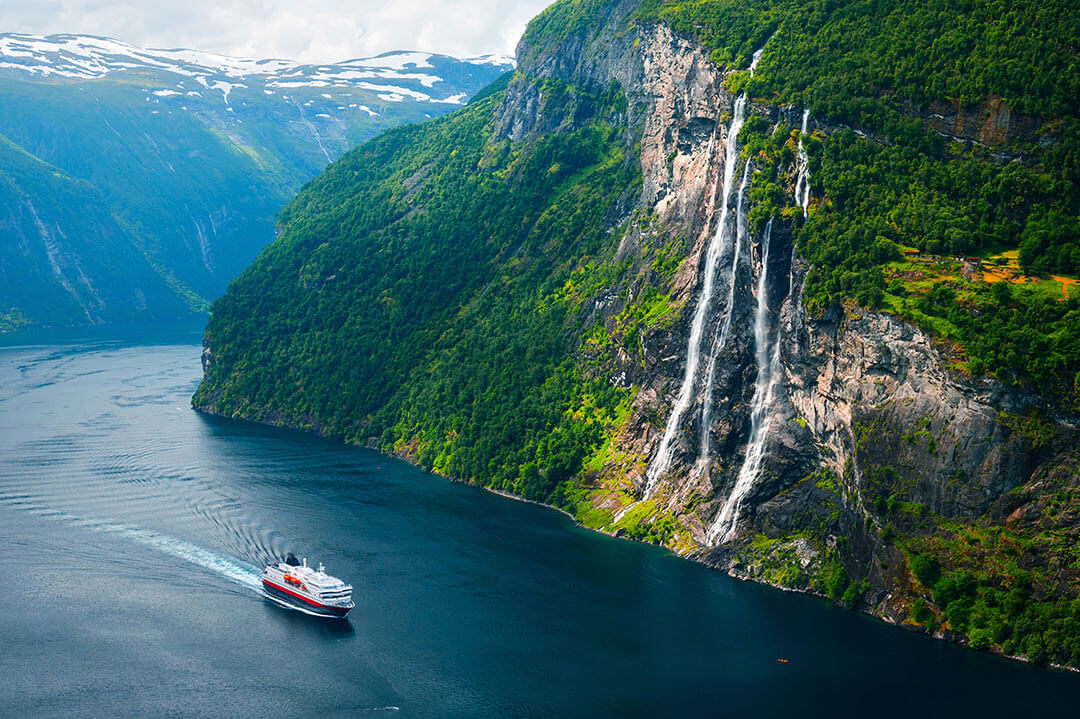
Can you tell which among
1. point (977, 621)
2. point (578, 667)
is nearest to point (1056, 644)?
point (977, 621)

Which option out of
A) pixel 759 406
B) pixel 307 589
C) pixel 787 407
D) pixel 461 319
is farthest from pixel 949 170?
pixel 461 319

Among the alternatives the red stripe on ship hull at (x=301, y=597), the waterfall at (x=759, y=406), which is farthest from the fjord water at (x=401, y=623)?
the waterfall at (x=759, y=406)

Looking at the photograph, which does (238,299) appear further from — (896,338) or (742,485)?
(896,338)

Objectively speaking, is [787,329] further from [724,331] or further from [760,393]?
[724,331]

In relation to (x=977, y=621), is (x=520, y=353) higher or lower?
higher

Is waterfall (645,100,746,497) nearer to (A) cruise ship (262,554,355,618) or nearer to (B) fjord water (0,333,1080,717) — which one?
(B) fjord water (0,333,1080,717)

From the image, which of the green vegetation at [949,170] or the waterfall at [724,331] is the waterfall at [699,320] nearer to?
the waterfall at [724,331]
